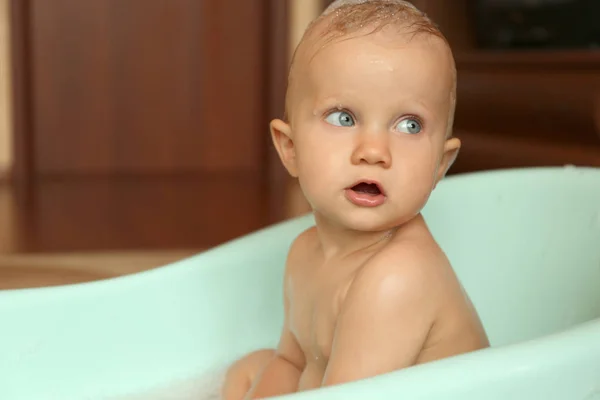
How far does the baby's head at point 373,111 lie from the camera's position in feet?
1.86

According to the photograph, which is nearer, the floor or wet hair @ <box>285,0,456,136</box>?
wet hair @ <box>285,0,456,136</box>

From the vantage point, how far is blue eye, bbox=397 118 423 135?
0.58 metres

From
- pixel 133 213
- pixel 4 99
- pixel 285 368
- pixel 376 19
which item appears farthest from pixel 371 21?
pixel 4 99

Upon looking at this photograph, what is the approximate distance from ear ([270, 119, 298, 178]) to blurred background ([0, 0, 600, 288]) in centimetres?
134

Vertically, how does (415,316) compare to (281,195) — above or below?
above

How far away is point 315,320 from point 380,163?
0.16 meters

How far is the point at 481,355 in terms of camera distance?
47 cm

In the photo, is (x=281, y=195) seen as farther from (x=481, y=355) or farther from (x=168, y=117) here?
(x=481, y=355)

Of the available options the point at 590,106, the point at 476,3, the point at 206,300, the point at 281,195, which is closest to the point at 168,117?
the point at 281,195

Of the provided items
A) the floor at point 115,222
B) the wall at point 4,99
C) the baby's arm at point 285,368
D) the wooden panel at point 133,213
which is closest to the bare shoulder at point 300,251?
the baby's arm at point 285,368

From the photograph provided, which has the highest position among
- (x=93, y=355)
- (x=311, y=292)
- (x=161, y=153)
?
(x=311, y=292)

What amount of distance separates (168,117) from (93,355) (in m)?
2.31

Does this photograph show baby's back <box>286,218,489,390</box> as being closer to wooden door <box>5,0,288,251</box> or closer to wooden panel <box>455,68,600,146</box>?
wooden panel <box>455,68,600,146</box>

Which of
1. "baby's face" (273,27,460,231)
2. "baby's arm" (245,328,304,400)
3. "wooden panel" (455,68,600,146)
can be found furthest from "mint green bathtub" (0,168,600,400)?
"wooden panel" (455,68,600,146)
